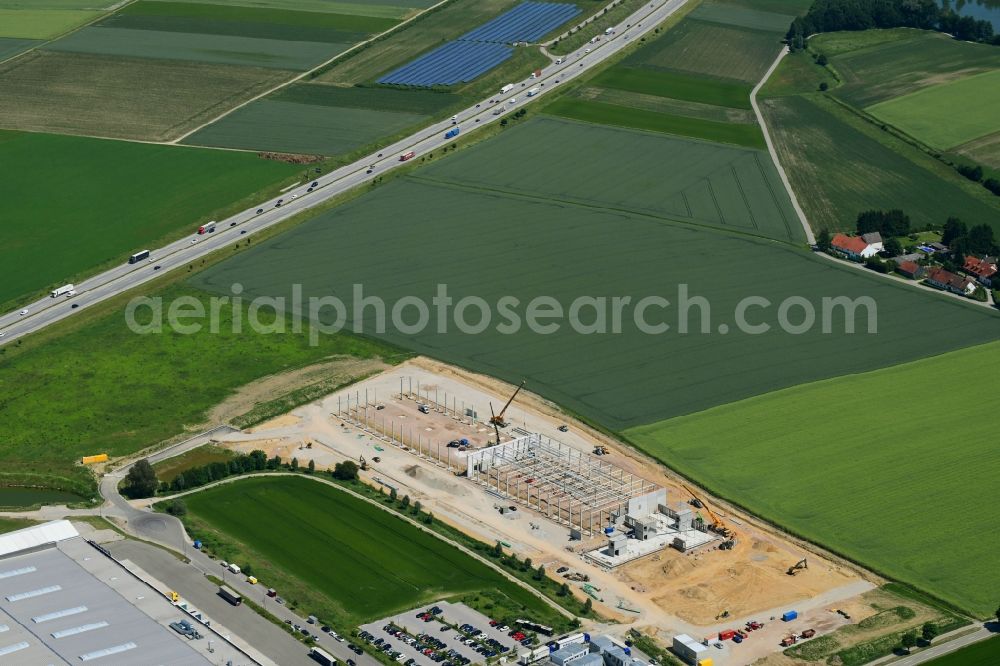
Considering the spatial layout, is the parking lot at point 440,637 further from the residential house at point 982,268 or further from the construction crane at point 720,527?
the residential house at point 982,268

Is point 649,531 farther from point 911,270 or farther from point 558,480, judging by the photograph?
point 911,270

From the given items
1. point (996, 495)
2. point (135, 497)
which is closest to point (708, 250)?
point (996, 495)

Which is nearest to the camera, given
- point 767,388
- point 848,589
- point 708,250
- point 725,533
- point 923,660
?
point 923,660

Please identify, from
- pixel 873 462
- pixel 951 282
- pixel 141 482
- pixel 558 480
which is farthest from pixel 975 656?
pixel 951 282

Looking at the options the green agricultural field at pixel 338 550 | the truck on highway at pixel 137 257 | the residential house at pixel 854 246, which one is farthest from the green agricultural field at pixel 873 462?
the truck on highway at pixel 137 257

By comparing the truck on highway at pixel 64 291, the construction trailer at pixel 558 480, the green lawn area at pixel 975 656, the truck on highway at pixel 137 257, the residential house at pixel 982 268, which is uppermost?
the residential house at pixel 982 268

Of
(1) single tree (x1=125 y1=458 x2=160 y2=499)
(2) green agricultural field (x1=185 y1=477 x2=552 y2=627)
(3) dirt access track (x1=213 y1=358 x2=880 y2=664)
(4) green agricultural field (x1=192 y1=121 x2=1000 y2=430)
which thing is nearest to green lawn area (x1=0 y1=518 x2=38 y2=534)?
(1) single tree (x1=125 y1=458 x2=160 y2=499)

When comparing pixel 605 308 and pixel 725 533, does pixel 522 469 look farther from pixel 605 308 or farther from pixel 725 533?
pixel 605 308
